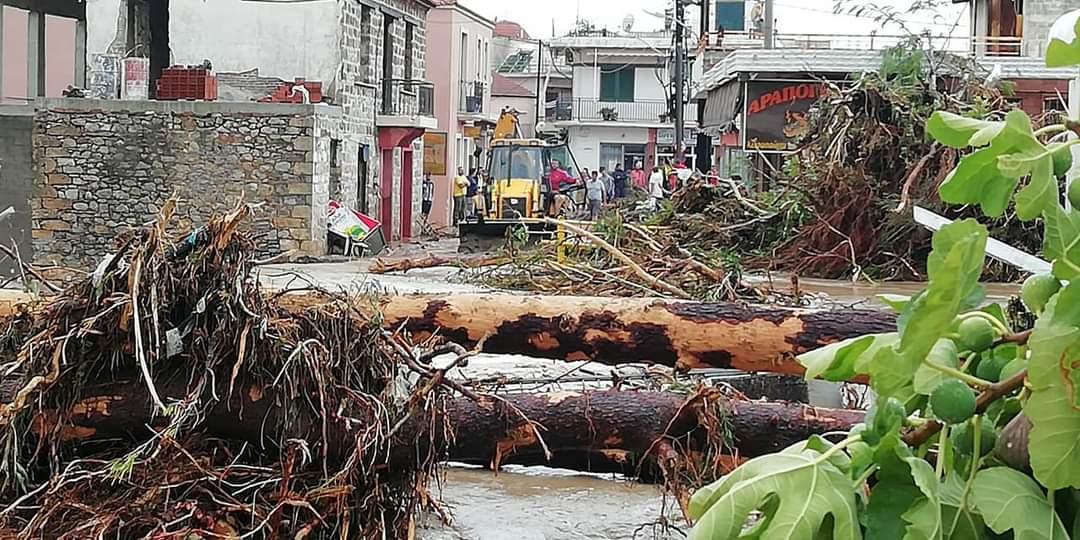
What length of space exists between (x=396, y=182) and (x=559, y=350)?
25.6 metres

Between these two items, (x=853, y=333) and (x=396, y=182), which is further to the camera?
(x=396, y=182)

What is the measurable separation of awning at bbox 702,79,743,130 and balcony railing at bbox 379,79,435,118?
6.68 meters

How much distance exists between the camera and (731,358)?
5684 millimetres

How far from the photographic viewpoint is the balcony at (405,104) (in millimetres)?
29500

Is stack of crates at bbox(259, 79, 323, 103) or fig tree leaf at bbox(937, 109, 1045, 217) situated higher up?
Result: stack of crates at bbox(259, 79, 323, 103)

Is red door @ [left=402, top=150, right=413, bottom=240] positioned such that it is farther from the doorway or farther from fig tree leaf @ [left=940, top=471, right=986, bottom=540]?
fig tree leaf @ [left=940, top=471, right=986, bottom=540]

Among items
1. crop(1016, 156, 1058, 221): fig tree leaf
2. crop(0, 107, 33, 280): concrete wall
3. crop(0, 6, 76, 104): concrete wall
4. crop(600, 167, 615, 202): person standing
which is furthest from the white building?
crop(1016, 156, 1058, 221): fig tree leaf

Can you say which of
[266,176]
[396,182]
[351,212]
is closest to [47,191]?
[266,176]

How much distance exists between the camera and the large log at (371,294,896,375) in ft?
18.5

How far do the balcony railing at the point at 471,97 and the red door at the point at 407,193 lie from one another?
930cm

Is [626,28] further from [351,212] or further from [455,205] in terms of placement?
[351,212]

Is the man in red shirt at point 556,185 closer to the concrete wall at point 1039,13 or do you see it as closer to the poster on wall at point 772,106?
the poster on wall at point 772,106

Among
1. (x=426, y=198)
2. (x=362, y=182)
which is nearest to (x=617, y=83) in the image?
(x=426, y=198)

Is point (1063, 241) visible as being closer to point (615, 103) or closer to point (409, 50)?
point (409, 50)
